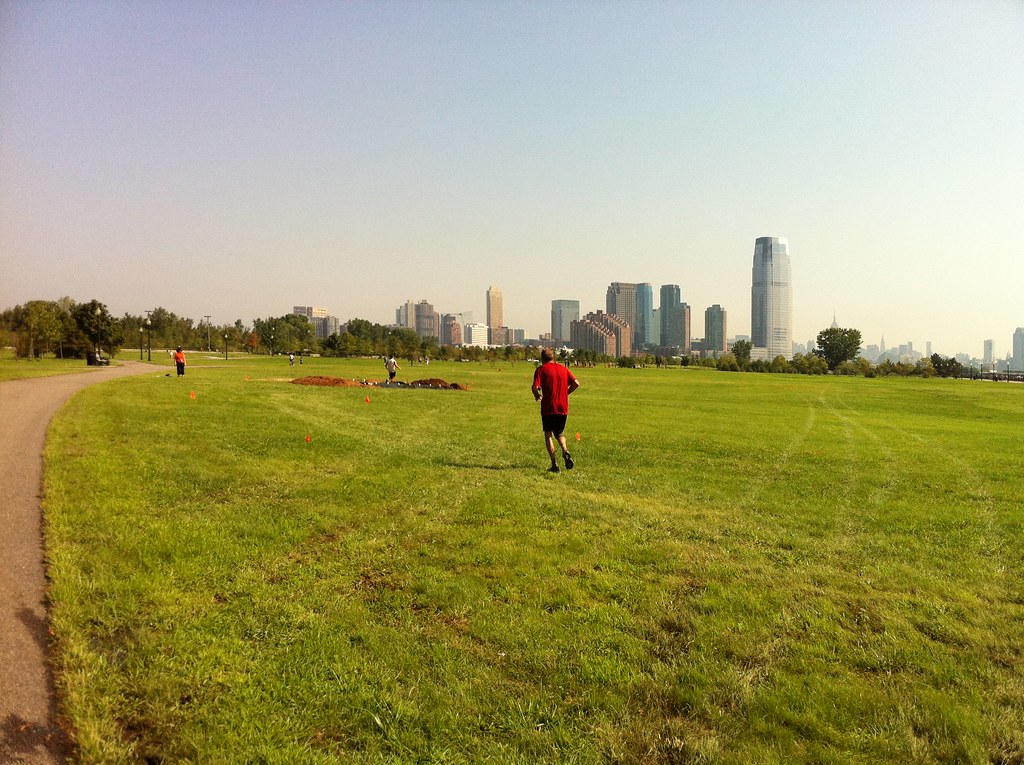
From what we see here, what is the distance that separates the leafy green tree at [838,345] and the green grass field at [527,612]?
17258cm

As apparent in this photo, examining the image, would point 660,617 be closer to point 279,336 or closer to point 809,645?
point 809,645

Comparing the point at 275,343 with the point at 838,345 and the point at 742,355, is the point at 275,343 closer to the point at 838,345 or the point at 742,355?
the point at 742,355

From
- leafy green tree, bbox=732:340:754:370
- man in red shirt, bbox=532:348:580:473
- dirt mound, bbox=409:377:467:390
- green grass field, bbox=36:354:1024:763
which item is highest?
leafy green tree, bbox=732:340:754:370

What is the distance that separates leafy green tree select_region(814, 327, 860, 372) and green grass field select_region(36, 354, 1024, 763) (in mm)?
172578

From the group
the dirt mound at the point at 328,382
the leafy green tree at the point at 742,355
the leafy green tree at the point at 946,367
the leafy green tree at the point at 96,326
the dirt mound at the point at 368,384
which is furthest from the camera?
the leafy green tree at the point at 742,355

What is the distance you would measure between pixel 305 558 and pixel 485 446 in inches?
335

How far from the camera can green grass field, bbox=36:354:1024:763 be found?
3.64 meters

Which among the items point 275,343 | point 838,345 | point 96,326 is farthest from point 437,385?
point 838,345

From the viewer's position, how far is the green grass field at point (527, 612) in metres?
3.64

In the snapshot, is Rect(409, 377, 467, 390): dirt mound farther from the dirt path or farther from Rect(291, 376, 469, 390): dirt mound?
the dirt path

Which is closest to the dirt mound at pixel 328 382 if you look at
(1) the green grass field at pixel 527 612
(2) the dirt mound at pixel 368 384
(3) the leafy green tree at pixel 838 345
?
(2) the dirt mound at pixel 368 384

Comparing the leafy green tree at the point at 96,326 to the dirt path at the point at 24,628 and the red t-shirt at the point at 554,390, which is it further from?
the red t-shirt at the point at 554,390

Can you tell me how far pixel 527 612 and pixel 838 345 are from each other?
185867 mm

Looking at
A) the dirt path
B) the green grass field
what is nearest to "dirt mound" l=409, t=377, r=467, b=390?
the green grass field
